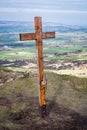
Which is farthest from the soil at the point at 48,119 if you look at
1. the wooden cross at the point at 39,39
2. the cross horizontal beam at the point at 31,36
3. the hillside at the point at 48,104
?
the cross horizontal beam at the point at 31,36

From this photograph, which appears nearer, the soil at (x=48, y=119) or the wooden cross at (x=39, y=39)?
the soil at (x=48, y=119)

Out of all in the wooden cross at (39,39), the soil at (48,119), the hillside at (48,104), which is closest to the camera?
the soil at (48,119)

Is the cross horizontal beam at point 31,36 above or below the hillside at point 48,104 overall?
above

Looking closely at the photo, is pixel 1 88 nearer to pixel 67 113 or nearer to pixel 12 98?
pixel 12 98

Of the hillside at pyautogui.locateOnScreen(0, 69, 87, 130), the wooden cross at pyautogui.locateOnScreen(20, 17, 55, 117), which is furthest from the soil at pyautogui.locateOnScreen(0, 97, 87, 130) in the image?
the wooden cross at pyautogui.locateOnScreen(20, 17, 55, 117)

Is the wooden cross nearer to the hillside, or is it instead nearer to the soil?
the soil

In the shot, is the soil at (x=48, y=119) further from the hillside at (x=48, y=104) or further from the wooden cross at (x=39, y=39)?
the wooden cross at (x=39, y=39)

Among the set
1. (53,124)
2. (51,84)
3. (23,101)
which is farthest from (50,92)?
(53,124)

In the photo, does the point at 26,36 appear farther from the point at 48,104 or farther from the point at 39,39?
the point at 48,104

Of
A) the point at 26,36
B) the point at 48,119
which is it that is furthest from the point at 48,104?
the point at 26,36

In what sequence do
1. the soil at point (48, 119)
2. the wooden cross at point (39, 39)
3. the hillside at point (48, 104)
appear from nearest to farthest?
the soil at point (48, 119) → the wooden cross at point (39, 39) → the hillside at point (48, 104)
